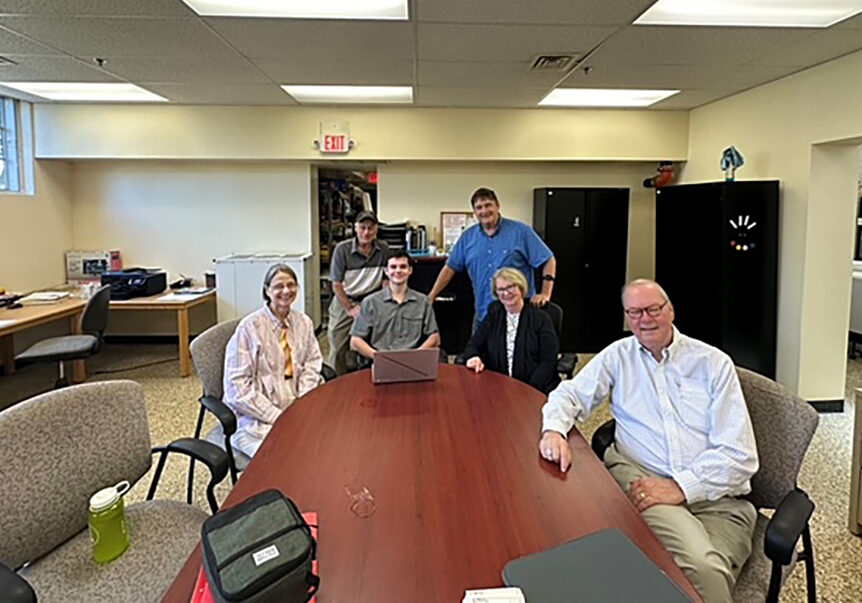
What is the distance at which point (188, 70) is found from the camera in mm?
4219

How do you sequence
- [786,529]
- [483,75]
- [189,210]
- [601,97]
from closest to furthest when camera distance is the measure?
[786,529]
[483,75]
[601,97]
[189,210]

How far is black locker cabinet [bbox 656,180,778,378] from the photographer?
4.37m

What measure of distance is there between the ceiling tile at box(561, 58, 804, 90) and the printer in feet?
13.7

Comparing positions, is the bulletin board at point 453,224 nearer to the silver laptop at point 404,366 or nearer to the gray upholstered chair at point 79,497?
the silver laptop at point 404,366

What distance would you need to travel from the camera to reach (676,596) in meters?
1.07

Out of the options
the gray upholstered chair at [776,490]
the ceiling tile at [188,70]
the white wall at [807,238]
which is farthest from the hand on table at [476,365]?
the white wall at [807,238]

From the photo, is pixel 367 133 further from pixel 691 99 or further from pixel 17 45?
pixel 691 99

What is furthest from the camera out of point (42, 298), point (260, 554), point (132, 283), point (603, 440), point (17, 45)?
point (132, 283)

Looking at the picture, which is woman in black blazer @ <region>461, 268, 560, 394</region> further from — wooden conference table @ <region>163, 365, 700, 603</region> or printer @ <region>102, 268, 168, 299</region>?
printer @ <region>102, 268, 168, 299</region>

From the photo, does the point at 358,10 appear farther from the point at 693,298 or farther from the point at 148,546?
the point at 693,298

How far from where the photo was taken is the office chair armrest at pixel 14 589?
1236 mm

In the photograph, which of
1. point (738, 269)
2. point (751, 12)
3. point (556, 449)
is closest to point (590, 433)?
point (738, 269)

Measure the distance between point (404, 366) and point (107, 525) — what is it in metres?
1.27

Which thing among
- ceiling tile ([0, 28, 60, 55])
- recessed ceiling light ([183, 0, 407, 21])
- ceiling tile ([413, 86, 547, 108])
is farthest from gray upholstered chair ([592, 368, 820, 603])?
ceiling tile ([0, 28, 60, 55])
